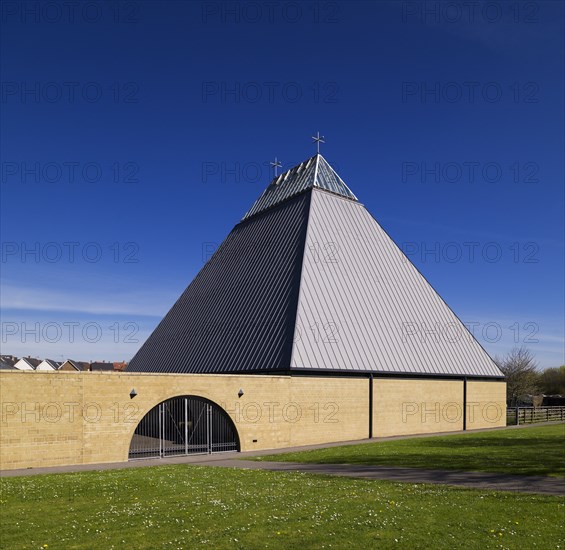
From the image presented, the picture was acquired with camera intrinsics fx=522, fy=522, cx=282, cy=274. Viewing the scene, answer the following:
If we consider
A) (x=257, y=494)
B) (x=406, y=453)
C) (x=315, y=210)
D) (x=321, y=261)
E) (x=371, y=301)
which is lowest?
(x=406, y=453)

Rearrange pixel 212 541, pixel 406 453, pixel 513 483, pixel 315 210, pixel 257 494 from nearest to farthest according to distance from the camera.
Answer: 1. pixel 212 541
2. pixel 257 494
3. pixel 513 483
4. pixel 406 453
5. pixel 315 210

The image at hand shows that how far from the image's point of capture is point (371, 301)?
1238 inches

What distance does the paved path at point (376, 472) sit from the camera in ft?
45.9

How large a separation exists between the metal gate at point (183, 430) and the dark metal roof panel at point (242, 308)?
12.6ft

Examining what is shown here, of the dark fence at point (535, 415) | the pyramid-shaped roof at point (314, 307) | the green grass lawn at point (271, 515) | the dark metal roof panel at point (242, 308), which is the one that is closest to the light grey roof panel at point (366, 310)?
the pyramid-shaped roof at point (314, 307)

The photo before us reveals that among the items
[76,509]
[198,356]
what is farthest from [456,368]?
[76,509]

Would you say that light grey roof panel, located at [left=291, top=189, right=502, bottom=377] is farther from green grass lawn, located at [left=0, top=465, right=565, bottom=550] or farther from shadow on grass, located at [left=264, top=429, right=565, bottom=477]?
green grass lawn, located at [left=0, top=465, right=565, bottom=550]

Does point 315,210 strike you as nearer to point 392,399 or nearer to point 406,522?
point 392,399

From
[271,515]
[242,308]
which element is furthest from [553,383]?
[271,515]

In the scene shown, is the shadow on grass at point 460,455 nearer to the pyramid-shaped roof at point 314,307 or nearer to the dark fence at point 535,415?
the pyramid-shaped roof at point 314,307

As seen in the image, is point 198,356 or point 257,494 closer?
point 257,494

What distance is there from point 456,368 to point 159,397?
19354 mm

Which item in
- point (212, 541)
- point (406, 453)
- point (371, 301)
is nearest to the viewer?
point (212, 541)

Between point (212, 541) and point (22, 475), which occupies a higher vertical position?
point (212, 541)
